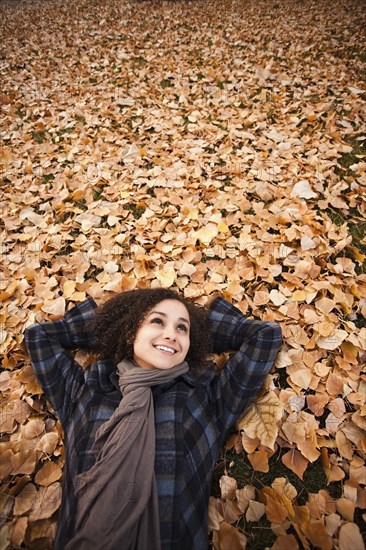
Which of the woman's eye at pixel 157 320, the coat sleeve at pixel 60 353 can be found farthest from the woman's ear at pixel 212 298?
the coat sleeve at pixel 60 353

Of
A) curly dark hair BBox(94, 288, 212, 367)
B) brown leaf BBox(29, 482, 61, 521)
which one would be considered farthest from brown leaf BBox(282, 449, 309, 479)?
brown leaf BBox(29, 482, 61, 521)

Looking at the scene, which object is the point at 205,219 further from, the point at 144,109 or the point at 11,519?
the point at 144,109

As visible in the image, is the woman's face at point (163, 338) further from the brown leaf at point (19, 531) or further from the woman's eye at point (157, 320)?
the brown leaf at point (19, 531)

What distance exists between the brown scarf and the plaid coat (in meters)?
0.05

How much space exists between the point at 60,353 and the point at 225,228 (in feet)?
5.08

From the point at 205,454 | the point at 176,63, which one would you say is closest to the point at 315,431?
the point at 205,454

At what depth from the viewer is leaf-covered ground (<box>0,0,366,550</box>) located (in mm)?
1491

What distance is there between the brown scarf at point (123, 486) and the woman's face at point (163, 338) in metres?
0.11

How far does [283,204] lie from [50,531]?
8.70 feet

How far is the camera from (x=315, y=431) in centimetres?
158

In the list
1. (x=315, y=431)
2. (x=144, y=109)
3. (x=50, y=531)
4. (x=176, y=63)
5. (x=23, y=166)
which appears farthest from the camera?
(x=176, y=63)

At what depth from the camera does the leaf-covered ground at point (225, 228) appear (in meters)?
1.49

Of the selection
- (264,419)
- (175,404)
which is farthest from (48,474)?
(264,419)

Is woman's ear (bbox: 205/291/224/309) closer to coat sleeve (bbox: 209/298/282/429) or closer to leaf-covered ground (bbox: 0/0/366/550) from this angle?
leaf-covered ground (bbox: 0/0/366/550)
